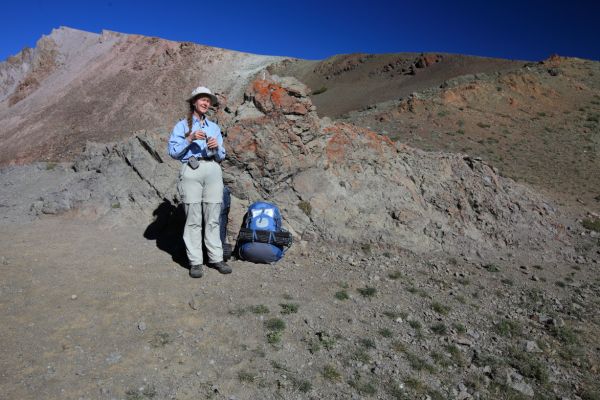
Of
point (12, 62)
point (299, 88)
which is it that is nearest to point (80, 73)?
point (12, 62)

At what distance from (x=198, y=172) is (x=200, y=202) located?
0.36 m

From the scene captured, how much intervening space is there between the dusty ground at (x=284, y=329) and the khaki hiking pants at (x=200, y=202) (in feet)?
1.36

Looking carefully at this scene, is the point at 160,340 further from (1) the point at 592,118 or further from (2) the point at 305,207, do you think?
(1) the point at 592,118

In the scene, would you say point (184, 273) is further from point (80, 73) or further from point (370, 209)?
point (80, 73)

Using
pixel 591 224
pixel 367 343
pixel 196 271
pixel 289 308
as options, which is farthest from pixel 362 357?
pixel 591 224

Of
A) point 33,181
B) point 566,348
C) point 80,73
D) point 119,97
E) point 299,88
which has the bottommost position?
point 566,348

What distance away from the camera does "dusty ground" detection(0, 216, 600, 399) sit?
3.03 m

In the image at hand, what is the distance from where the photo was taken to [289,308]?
418cm

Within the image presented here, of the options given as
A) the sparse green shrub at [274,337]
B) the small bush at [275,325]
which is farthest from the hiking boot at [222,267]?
the sparse green shrub at [274,337]

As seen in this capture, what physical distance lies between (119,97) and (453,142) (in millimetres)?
23241

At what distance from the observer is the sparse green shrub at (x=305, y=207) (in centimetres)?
635

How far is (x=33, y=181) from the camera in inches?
312

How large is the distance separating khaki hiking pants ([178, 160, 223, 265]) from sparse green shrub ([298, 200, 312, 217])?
1918 millimetres

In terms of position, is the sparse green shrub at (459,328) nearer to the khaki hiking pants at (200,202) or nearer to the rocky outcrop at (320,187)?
the rocky outcrop at (320,187)
